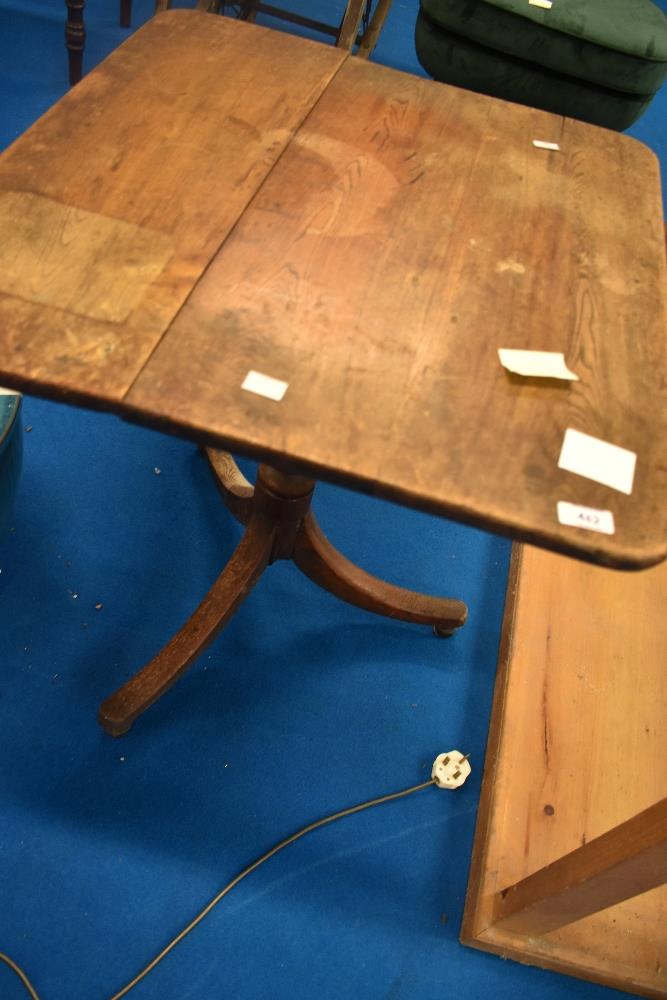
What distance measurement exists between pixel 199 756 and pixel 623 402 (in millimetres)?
836

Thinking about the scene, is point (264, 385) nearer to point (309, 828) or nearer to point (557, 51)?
point (309, 828)

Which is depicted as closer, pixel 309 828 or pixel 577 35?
pixel 309 828

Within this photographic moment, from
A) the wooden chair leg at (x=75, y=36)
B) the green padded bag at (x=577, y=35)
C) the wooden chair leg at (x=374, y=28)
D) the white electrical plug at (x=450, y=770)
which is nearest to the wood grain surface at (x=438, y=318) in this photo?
the white electrical plug at (x=450, y=770)

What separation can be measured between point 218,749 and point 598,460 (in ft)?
2.64

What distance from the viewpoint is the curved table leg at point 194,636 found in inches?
51.1

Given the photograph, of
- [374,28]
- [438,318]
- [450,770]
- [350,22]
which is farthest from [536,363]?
[374,28]

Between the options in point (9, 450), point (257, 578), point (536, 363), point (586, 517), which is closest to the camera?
point (586, 517)

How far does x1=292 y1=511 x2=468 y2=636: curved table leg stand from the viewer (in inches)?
56.3

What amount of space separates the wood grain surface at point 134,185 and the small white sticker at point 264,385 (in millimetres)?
98

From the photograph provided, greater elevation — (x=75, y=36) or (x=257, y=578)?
(x=75, y=36)

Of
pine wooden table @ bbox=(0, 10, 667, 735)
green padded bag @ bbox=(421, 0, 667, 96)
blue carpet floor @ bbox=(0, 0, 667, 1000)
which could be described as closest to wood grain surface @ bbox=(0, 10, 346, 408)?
pine wooden table @ bbox=(0, 10, 667, 735)

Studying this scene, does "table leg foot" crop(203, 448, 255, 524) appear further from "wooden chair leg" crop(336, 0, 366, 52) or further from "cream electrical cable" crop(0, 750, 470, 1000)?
"wooden chair leg" crop(336, 0, 366, 52)

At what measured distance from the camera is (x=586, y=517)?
0.78 meters

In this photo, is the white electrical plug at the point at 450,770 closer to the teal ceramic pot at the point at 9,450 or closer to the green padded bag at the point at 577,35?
the teal ceramic pot at the point at 9,450
